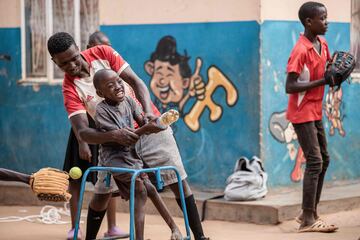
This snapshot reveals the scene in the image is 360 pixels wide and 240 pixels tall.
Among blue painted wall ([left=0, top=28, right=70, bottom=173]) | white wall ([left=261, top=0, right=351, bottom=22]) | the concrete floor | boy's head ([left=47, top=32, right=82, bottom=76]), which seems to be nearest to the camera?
boy's head ([left=47, top=32, right=82, bottom=76])

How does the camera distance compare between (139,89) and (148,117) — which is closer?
(148,117)

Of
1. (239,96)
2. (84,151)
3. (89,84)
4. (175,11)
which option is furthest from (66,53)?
(175,11)

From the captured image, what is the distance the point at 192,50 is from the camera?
9477mm

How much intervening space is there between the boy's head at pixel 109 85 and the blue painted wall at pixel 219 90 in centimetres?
289

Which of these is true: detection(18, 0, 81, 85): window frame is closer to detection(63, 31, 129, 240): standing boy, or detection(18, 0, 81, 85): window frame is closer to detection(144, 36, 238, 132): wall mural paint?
detection(144, 36, 238, 132): wall mural paint

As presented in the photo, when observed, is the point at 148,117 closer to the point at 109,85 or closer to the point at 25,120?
the point at 109,85

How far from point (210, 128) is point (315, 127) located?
1713mm

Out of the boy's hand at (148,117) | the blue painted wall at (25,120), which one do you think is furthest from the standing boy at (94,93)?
the blue painted wall at (25,120)

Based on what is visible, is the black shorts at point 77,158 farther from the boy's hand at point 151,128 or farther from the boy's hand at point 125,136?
the boy's hand at point 151,128

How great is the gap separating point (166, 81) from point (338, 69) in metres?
2.44

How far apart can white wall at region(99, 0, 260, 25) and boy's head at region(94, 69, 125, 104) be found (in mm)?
2932

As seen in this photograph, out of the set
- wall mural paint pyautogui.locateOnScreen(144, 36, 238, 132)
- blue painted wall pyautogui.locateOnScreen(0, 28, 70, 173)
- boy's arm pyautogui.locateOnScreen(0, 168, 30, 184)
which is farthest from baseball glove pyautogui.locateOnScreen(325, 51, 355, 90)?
blue painted wall pyautogui.locateOnScreen(0, 28, 70, 173)

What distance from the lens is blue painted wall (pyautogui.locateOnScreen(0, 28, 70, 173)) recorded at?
34.7 ft

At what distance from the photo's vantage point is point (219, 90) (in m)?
9.32
